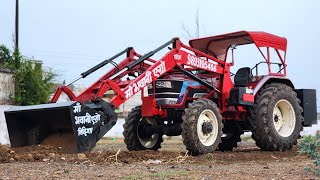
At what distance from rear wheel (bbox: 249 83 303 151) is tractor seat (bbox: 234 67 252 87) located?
489 millimetres

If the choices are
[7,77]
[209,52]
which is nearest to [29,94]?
[7,77]

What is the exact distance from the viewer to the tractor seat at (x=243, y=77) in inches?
494

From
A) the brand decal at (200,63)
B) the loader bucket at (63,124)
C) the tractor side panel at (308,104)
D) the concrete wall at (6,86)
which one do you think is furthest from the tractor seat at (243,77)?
the concrete wall at (6,86)

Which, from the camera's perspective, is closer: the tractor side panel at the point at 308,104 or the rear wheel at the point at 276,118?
the rear wheel at the point at 276,118

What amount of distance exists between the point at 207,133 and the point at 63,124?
2871 millimetres

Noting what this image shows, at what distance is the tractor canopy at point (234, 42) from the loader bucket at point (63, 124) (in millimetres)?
4287

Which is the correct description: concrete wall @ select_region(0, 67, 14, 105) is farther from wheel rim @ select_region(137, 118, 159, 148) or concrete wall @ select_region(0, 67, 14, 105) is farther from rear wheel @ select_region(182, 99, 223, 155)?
rear wheel @ select_region(182, 99, 223, 155)

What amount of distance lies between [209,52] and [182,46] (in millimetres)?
2151

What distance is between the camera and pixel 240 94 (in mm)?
11516

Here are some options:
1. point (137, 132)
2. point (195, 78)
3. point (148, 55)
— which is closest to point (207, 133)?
point (195, 78)

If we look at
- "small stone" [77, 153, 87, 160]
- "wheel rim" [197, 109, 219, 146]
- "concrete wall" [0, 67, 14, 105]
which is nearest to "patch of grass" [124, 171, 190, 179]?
"small stone" [77, 153, 87, 160]

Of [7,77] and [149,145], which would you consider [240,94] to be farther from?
[7,77]

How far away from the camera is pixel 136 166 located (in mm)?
8148

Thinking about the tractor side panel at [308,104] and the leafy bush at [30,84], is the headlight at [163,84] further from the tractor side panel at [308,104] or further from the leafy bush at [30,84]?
the leafy bush at [30,84]
